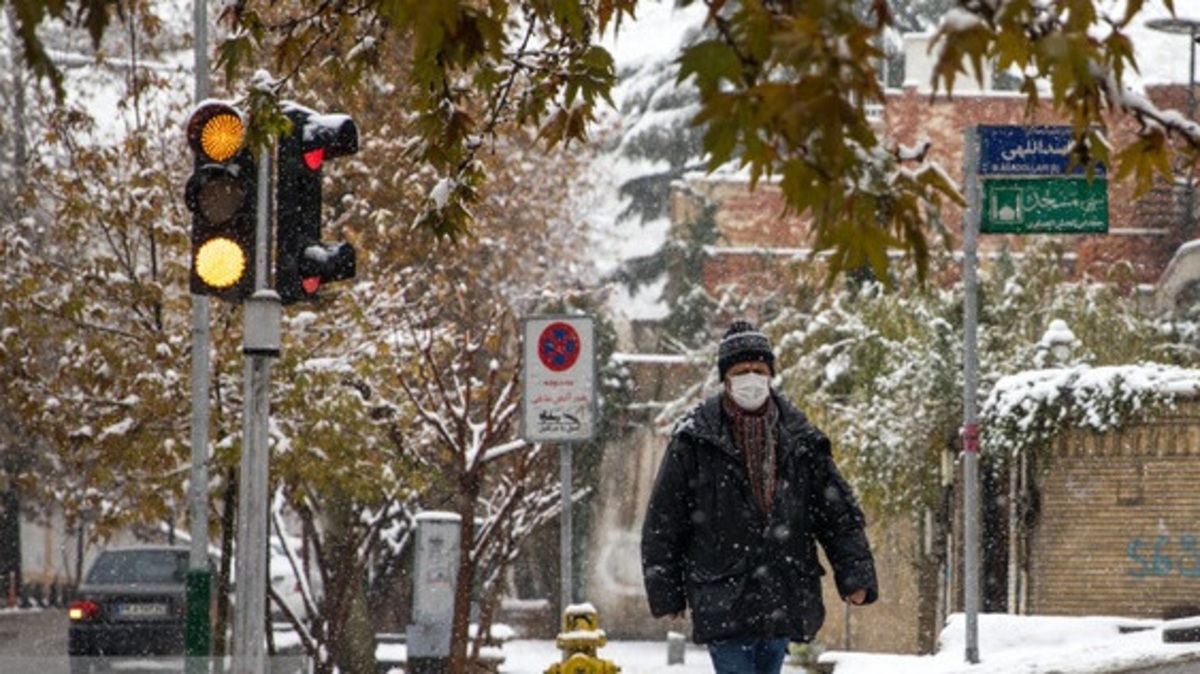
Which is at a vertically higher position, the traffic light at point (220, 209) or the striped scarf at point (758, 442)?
the traffic light at point (220, 209)

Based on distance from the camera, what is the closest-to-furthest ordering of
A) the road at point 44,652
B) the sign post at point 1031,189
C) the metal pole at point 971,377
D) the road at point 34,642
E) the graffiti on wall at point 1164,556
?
the sign post at point 1031,189, the metal pole at point 971,377, the graffiti on wall at point 1164,556, the road at point 44,652, the road at point 34,642

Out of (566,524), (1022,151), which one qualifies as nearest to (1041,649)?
(1022,151)

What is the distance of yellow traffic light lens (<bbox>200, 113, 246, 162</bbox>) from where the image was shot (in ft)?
30.0

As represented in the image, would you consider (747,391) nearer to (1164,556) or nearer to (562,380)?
(562,380)

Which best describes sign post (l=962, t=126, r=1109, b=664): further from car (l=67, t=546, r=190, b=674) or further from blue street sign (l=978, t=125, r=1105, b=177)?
car (l=67, t=546, r=190, b=674)

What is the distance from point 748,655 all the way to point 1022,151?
860 centimetres

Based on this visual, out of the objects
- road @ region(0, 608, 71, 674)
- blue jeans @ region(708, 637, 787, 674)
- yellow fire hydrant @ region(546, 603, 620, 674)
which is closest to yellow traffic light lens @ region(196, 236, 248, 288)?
blue jeans @ region(708, 637, 787, 674)

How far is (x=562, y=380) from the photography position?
13328 mm

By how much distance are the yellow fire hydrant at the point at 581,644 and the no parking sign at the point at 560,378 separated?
4.60 ft

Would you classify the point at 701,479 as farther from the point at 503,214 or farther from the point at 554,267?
the point at 554,267

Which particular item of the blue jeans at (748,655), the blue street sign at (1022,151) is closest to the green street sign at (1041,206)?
the blue street sign at (1022,151)

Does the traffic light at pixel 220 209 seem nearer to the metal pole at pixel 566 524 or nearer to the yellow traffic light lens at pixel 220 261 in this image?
the yellow traffic light lens at pixel 220 261

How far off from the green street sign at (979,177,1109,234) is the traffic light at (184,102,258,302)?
8234 millimetres

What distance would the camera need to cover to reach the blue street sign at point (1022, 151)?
16.1 meters
